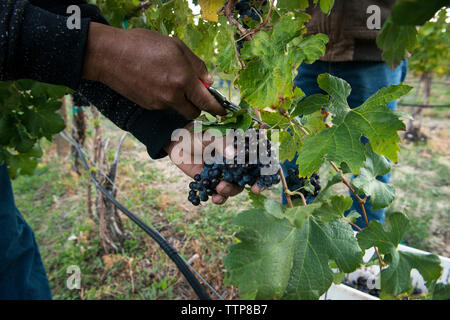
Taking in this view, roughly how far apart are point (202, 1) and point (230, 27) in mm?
141

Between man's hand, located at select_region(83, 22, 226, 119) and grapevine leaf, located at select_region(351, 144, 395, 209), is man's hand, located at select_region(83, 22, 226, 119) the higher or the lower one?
the higher one

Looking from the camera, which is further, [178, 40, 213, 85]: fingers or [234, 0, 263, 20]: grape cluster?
[234, 0, 263, 20]: grape cluster

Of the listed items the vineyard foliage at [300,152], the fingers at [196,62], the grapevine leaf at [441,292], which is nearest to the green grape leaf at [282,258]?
the vineyard foliage at [300,152]

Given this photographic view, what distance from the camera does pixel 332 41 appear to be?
181 centimetres

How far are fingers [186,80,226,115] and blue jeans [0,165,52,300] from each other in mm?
1845

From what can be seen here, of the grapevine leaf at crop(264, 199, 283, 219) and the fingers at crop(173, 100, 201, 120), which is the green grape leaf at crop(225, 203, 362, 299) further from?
the fingers at crop(173, 100, 201, 120)

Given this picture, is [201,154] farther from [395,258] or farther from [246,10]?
[395,258]

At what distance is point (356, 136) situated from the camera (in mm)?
949

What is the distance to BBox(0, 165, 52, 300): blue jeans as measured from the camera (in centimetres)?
207

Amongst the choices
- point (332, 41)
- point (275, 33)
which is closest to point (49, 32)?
point (275, 33)

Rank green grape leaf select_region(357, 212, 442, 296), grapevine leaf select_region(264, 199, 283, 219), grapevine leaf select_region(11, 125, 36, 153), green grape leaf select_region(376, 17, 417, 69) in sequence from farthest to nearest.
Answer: grapevine leaf select_region(11, 125, 36, 153), green grape leaf select_region(357, 212, 442, 296), grapevine leaf select_region(264, 199, 283, 219), green grape leaf select_region(376, 17, 417, 69)

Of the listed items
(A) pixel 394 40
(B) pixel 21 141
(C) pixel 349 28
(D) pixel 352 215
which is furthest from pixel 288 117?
(B) pixel 21 141

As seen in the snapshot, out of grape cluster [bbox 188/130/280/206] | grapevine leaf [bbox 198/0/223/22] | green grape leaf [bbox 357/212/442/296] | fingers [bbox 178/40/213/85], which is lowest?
green grape leaf [bbox 357/212/442/296]

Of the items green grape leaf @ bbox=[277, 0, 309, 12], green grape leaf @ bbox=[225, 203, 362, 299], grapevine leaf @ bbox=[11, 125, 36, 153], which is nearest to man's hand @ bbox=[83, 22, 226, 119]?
green grape leaf @ bbox=[277, 0, 309, 12]
